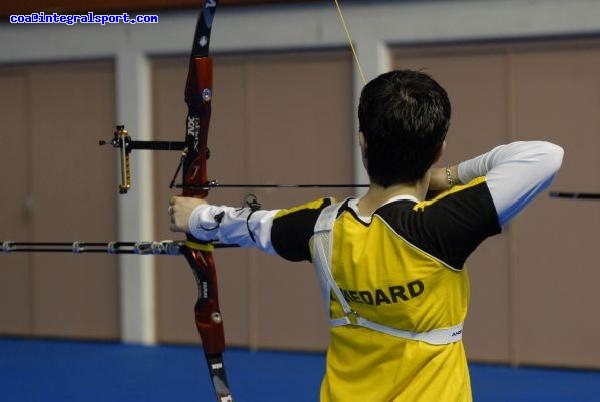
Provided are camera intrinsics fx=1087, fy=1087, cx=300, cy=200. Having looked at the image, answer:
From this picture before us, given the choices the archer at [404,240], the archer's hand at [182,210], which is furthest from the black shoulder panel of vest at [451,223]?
the archer's hand at [182,210]

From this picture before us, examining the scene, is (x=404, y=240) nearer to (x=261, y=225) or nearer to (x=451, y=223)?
(x=451, y=223)

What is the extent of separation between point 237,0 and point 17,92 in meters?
2.17

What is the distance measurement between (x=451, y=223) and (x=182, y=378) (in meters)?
5.42

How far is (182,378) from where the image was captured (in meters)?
7.16

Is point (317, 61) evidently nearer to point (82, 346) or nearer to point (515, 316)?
point (515, 316)

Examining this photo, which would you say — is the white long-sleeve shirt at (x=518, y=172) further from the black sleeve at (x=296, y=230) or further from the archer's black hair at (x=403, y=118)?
the black sleeve at (x=296, y=230)

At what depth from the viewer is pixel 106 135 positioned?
8570 mm

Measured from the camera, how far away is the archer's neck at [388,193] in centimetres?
203

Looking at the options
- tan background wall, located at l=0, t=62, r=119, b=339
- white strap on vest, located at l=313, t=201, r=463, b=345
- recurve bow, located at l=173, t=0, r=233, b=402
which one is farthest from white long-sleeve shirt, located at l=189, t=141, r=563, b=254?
tan background wall, located at l=0, t=62, r=119, b=339

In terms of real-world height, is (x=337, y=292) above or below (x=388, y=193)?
below

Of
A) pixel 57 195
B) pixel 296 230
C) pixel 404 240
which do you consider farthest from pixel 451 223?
pixel 57 195

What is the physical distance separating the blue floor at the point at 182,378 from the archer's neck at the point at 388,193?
4.47 meters

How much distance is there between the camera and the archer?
6.42 ft

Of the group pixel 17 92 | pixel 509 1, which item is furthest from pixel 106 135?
pixel 509 1
